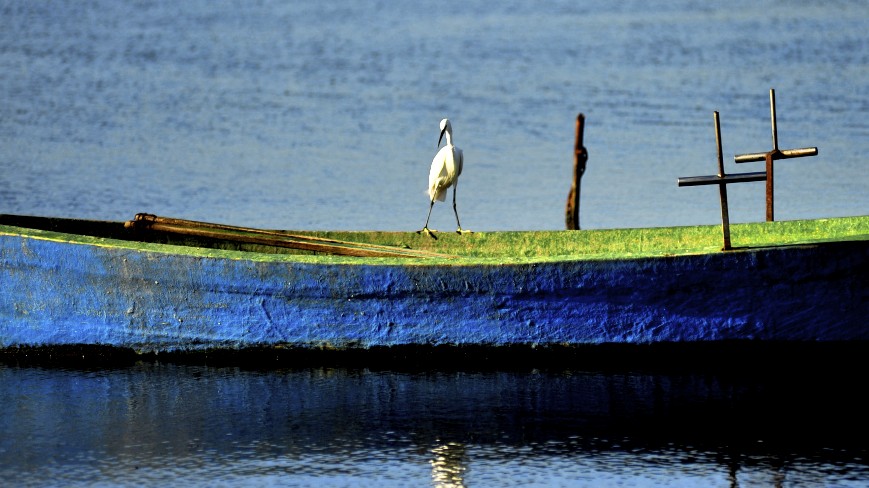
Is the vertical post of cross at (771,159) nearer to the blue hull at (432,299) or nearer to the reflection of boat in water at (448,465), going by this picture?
the blue hull at (432,299)

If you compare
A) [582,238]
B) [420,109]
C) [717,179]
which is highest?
[420,109]

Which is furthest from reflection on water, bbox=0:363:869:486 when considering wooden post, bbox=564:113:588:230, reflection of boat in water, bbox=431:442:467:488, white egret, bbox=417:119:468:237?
wooden post, bbox=564:113:588:230

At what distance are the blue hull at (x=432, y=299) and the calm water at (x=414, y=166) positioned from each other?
0.33 metres

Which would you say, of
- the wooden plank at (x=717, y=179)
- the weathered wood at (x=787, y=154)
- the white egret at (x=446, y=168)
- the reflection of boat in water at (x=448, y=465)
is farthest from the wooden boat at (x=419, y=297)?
the reflection of boat in water at (x=448, y=465)

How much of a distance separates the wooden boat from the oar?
75cm

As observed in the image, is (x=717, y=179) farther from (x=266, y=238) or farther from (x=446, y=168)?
(x=266, y=238)

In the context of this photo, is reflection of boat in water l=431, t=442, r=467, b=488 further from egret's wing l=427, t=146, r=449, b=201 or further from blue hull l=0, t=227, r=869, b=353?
egret's wing l=427, t=146, r=449, b=201

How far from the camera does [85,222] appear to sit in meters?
12.8

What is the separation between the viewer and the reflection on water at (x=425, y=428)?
8523 millimetres

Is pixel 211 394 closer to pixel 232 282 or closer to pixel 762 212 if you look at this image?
pixel 232 282

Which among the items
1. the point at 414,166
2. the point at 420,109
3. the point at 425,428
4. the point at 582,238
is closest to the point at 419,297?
the point at 425,428

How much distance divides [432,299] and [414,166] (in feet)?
33.1

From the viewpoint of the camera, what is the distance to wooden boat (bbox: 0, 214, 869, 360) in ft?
34.4

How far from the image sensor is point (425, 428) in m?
9.45
